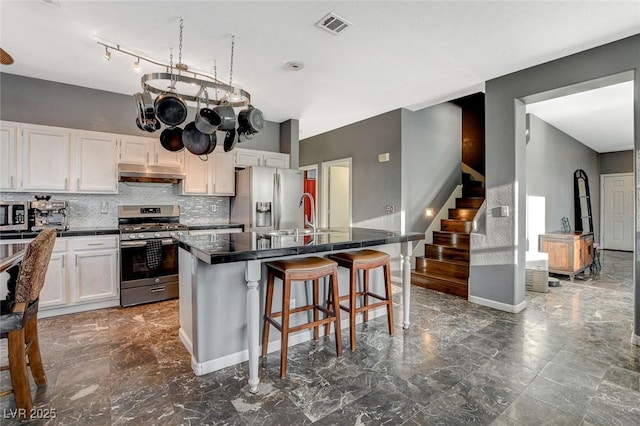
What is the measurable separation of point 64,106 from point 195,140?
2.23 metres

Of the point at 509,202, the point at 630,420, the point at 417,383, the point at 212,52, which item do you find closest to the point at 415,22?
the point at 212,52

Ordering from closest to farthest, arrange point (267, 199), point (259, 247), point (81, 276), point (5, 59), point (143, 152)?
point (259, 247) < point (5, 59) < point (81, 276) < point (143, 152) < point (267, 199)

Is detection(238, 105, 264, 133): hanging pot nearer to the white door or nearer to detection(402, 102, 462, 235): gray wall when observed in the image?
detection(402, 102, 462, 235): gray wall

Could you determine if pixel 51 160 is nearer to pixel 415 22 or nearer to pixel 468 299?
pixel 415 22

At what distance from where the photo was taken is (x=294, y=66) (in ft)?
10.9

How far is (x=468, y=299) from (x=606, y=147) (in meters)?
6.61

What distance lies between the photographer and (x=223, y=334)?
7.70 feet

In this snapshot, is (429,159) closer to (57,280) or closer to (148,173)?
(148,173)

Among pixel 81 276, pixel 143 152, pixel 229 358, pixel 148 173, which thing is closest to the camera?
pixel 229 358

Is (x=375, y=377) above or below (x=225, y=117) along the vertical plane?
below

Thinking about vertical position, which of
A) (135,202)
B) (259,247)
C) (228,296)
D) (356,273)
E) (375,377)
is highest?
(135,202)

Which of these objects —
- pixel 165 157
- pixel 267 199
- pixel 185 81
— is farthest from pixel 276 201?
pixel 185 81

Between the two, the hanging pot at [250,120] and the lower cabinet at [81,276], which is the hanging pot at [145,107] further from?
the lower cabinet at [81,276]

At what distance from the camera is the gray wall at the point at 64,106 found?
138 inches
